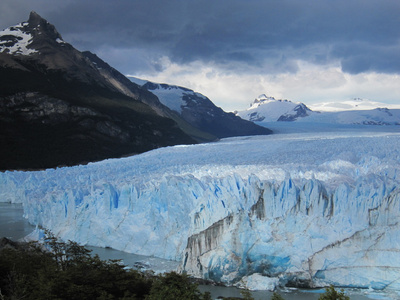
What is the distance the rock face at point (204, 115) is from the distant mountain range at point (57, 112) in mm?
30225

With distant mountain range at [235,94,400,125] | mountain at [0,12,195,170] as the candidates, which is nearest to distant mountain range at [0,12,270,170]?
mountain at [0,12,195,170]

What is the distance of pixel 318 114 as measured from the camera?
108 metres

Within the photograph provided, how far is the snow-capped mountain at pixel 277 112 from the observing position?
130 metres

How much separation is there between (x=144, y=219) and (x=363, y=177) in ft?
26.5

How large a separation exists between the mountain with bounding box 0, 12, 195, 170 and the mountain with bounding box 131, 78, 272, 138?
98.5 feet

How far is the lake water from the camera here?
39.3 feet

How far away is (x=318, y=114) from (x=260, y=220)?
98.8m

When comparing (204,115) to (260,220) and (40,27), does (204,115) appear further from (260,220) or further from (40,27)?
(260,220)

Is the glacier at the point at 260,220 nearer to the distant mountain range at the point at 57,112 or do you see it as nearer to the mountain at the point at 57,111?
the distant mountain range at the point at 57,112

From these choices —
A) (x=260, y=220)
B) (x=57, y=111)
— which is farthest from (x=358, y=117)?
(x=260, y=220)

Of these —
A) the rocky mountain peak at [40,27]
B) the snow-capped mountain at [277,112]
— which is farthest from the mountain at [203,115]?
the rocky mountain peak at [40,27]

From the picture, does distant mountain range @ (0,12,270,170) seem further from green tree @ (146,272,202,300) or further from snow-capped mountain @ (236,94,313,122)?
snow-capped mountain @ (236,94,313,122)

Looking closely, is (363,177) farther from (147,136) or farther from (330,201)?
(147,136)

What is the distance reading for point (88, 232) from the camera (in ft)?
57.2
